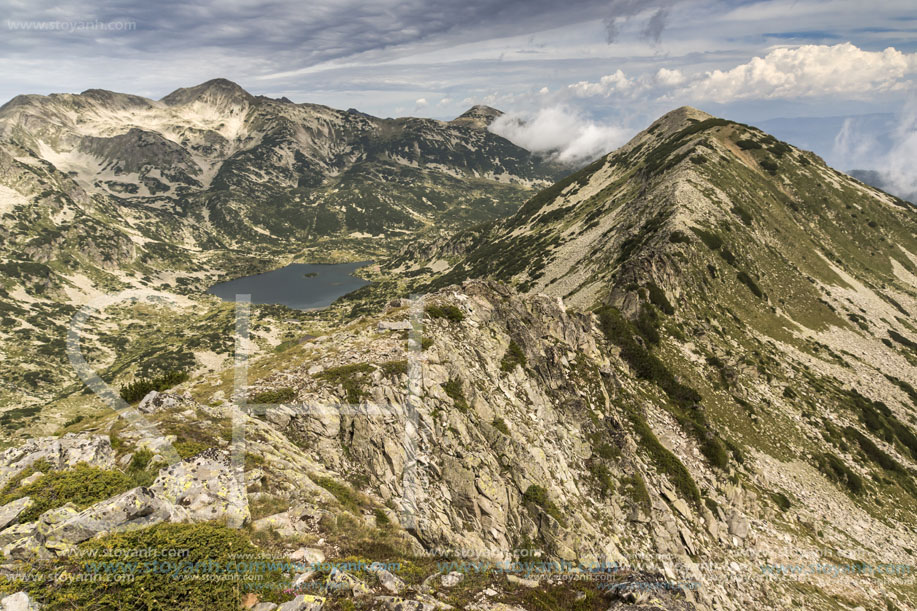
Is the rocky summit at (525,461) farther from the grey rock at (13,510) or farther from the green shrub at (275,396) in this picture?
the green shrub at (275,396)

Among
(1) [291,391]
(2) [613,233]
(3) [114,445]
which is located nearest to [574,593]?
(1) [291,391]

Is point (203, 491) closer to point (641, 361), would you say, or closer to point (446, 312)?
point (446, 312)

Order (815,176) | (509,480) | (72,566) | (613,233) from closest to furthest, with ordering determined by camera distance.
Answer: (72,566), (509,480), (613,233), (815,176)

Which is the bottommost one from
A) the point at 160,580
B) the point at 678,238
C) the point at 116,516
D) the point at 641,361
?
the point at 641,361

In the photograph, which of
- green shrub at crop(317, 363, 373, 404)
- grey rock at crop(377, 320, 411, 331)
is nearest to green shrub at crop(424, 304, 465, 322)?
grey rock at crop(377, 320, 411, 331)

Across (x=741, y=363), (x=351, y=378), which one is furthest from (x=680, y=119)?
(x=351, y=378)

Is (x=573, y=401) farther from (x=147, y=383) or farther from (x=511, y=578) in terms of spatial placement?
(x=147, y=383)
